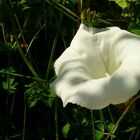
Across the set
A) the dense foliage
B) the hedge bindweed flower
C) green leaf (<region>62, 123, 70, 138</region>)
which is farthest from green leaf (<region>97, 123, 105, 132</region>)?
the hedge bindweed flower

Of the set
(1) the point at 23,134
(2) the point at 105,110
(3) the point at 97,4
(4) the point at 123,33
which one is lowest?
(1) the point at 23,134

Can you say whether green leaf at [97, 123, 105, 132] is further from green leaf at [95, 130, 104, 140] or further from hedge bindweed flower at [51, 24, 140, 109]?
hedge bindweed flower at [51, 24, 140, 109]

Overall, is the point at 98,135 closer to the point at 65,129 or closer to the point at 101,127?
the point at 101,127

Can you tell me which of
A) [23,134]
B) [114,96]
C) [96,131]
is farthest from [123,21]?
[114,96]

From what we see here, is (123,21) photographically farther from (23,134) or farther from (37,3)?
(23,134)

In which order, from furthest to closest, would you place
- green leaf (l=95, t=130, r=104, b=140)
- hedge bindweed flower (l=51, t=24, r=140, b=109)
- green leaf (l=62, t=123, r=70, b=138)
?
green leaf (l=62, t=123, r=70, b=138) → green leaf (l=95, t=130, r=104, b=140) → hedge bindweed flower (l=51, t=24, r=140, b=109)

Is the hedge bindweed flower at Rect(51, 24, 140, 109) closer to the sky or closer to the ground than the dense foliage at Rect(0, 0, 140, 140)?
closer to the sky
